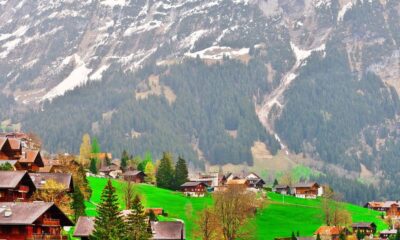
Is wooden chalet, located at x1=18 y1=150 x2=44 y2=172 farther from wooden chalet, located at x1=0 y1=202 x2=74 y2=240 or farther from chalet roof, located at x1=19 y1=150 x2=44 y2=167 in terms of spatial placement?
wooden chalet, located at x1=0 y1=202 x2=74 y2=240

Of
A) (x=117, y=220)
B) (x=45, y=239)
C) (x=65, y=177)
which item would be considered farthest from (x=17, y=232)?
(x=65, y=177)

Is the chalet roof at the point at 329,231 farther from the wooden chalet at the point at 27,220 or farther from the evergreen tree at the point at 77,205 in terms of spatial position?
the wooden chalet at the point at 27,220

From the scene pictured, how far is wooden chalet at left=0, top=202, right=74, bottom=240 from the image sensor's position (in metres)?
98.7

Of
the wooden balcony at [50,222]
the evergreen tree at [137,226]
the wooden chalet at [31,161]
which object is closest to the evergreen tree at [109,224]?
the evergreen tree at [137,226]

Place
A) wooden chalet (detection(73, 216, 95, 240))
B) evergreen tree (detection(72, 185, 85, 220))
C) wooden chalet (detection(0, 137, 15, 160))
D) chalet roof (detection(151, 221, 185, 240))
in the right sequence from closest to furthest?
1. wooden chalet (detection(73, 216, 95, 240))
2. evergreen tree (detection(72, 185, 85, 220))
3. wooden chalet (detection(0, 137, 15, 160))
4. chalet roof (detection(151, 221, 185, 240))

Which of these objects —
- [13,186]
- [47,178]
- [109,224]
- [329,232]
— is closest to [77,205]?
[47,178]

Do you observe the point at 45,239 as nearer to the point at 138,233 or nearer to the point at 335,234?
the point at 138,233

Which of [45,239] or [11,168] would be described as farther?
[11,168]

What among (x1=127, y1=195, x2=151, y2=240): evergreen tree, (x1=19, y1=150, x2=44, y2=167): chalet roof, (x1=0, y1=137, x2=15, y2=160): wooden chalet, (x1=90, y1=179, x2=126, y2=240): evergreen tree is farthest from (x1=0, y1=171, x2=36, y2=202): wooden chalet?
(x1=19, y1=150, x2=44, y2=167): chalet roof

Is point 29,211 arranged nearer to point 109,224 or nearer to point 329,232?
point 109,224

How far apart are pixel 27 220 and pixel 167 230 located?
4111 cm

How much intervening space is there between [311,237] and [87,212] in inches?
2299

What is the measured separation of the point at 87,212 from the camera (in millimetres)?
146500

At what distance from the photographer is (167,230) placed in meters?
137
